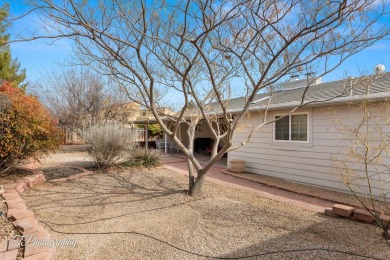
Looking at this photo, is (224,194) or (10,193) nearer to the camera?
(10,193)

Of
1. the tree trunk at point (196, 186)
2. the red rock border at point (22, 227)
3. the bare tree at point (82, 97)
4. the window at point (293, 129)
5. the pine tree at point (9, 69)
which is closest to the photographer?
the red rock border at point (22, 227)

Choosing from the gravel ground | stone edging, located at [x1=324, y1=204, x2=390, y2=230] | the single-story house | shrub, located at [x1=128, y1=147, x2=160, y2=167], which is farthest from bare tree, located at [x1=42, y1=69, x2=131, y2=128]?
stone edging, located at [x1=324, y1=204, x2=390, y2=230]

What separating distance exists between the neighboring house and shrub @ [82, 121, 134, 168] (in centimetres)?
465

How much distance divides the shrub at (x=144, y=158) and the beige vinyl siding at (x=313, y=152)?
377cm

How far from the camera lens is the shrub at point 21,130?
18.7 ft

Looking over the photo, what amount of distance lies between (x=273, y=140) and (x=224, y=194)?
3179 mm

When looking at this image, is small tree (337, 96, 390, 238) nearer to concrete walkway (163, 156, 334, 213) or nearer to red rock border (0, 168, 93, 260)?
concrete walkway (163, 156, 334, 213)

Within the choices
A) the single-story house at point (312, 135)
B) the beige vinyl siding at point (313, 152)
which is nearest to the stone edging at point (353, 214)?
the single-story house at point (312, 135)

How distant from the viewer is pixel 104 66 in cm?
634

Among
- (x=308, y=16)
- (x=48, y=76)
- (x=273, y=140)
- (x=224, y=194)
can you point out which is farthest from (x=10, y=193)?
(x=48, y=76)

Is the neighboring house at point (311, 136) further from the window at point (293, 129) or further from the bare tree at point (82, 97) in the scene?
the bare tree at point (82, 97)

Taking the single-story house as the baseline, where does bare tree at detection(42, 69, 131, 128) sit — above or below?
above

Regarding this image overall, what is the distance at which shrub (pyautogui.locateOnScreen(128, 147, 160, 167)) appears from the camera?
9.29 m

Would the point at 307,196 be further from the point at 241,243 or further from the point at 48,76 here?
the point at 48,76
